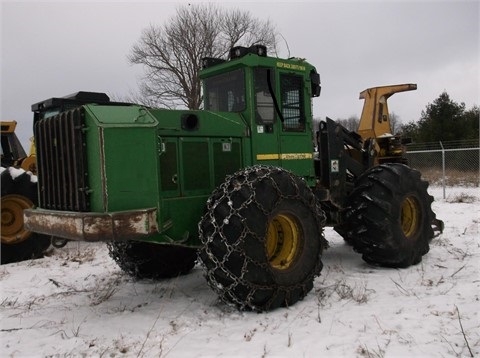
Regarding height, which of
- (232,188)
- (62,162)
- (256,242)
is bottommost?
(256,242)

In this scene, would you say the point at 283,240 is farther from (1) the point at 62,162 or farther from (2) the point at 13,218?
(2) the point at 13,218

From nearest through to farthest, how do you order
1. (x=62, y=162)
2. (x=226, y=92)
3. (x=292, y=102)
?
(x=62, y=162) → (x=226, y=92) → (x=292, y=102)

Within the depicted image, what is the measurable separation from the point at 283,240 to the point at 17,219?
223 inches

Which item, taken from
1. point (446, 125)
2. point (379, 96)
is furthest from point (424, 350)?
point (446, 125)

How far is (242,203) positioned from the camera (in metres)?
4.65

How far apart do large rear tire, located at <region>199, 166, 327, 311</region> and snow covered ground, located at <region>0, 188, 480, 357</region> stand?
0.75ft

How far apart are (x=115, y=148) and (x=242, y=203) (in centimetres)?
132

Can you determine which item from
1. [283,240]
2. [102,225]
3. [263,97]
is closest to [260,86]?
[263,97]

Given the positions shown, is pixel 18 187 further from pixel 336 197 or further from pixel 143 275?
pixel 336 197

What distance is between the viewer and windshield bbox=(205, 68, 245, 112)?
582cm

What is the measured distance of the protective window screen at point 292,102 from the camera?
19.9 ft

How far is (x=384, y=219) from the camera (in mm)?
6145

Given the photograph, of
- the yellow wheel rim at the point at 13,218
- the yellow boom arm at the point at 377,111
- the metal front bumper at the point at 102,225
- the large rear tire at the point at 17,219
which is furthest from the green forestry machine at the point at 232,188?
the yellow wheel rim at the point at 13,218

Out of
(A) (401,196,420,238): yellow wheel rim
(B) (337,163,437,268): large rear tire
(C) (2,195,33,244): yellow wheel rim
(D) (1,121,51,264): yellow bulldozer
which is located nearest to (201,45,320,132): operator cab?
(B) (337,163,437,268): large rear tire
